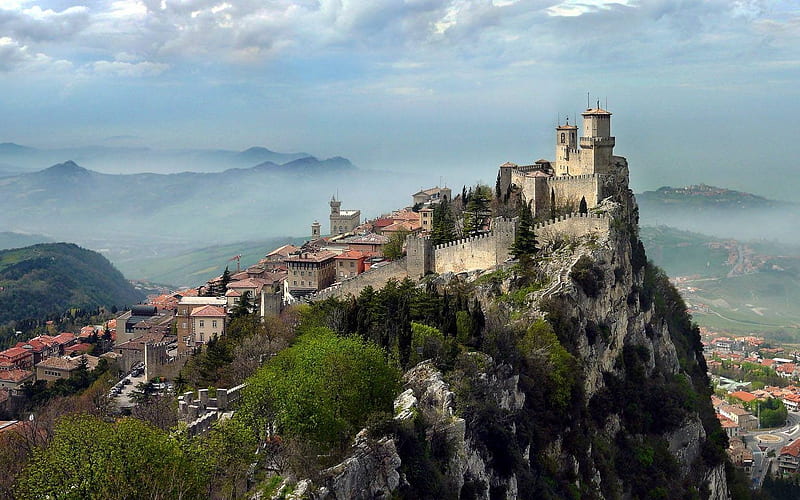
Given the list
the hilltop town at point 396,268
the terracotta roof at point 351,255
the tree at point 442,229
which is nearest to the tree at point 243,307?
the hilltop town at point 396,268

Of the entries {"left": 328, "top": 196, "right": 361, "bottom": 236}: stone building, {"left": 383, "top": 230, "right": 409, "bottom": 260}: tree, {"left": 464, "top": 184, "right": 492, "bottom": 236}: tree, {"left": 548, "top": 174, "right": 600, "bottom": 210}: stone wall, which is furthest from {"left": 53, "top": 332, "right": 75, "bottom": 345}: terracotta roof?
{"left": 548, "top": 174, "right": 600, "bottom": 210}: stone wall

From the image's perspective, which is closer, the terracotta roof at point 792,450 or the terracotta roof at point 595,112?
the terracotta roof at point 595,112

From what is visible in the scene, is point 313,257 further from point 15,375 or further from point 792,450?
point 792,450

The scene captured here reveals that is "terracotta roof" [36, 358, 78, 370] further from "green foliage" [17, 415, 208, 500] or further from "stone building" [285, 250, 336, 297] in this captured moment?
"green foliage" [17, 415, 208, 500]

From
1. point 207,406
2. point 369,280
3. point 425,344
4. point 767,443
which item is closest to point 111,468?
point 207,406

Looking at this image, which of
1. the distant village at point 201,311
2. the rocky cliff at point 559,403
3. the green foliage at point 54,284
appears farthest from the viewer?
the green foliage at point 54,284

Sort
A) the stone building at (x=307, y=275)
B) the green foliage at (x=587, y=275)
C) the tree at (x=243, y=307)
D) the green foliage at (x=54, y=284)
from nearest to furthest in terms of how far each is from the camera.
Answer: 1. the green foliage at (x=587, y=275)
2. the tree at (x=243, y=307)
3. the stone building at (x=307, y=275)
4. the green foliage at (x=54, y=284)

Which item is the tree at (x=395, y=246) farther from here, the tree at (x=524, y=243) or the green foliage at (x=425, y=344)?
the green foliage at (x=425, y=344)
